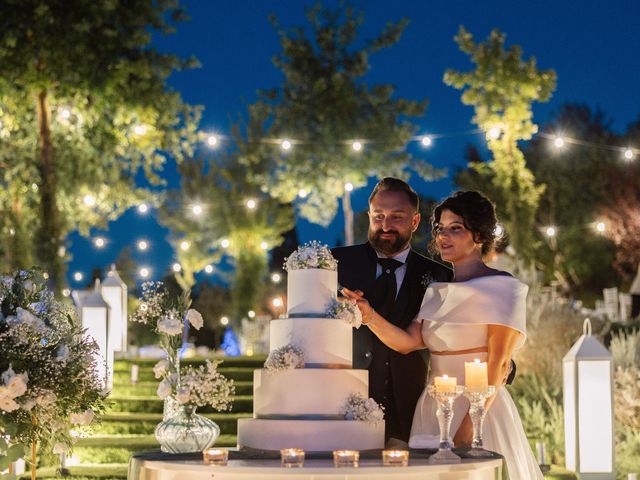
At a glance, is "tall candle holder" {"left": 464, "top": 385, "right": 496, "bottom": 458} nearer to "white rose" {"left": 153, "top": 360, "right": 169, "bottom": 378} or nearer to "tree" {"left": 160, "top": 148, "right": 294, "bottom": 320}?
"white rose" {"left": 153, "top": 360, "right": 169, "bottom": 378}

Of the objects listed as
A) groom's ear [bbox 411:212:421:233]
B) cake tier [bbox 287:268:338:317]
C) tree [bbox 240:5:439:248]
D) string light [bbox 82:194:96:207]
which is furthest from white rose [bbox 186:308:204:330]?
tree [bbox 240:5:439:248]

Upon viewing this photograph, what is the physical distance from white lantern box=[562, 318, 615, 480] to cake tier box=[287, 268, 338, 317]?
13.7ft

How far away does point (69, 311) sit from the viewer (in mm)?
5840

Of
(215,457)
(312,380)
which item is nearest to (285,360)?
(312,380)

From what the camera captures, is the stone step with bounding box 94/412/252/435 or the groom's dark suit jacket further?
the stone step with bounding box 94/412/252/435

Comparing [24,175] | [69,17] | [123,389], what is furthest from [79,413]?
[24,175]

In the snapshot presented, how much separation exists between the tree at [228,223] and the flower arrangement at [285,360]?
84.5ft

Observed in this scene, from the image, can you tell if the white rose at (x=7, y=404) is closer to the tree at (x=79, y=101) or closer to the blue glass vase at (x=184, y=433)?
the blue glass vase at (x=184, y=433)

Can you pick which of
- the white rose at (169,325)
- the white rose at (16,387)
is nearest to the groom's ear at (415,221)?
the white rose at (169,325)

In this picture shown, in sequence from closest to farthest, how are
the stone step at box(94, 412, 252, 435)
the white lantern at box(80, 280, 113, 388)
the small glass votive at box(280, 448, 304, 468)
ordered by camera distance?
1. the small glass votive at box(280, 448, 304, 468)
2. the white lantern at box(80, 280, 113, 388)
3. the stone step at box(94, 412, 252, 435)

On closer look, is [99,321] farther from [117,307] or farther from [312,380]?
[312,380]

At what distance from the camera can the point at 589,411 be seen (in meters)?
8.99

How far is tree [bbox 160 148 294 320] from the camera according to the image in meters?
31.7

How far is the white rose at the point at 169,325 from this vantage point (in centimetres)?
518
